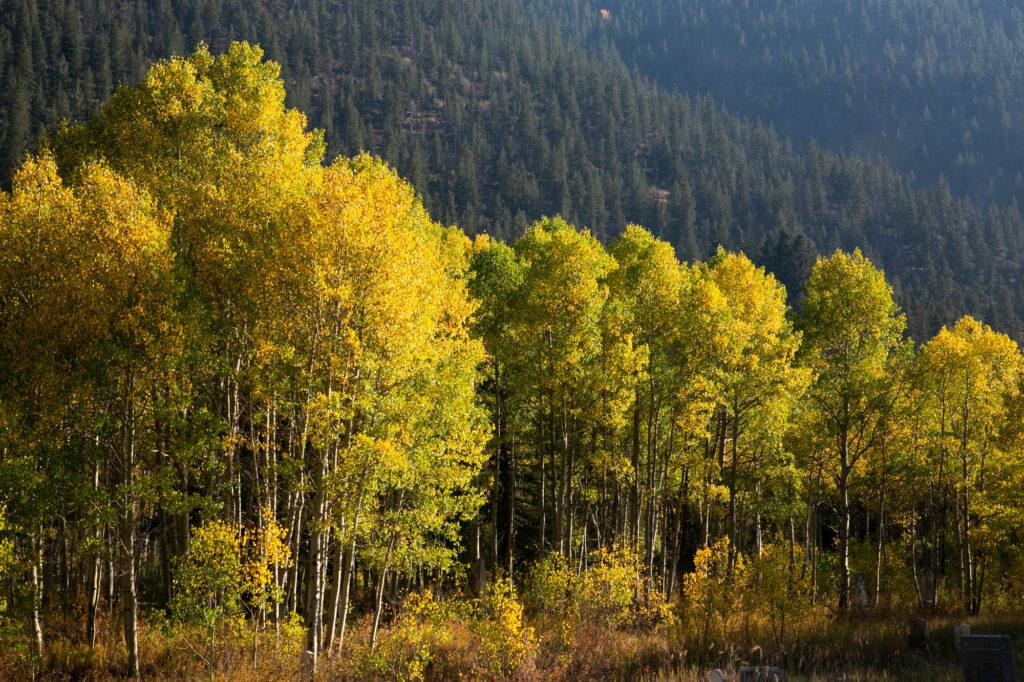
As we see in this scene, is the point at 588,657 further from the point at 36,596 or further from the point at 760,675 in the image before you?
the point at 36,596

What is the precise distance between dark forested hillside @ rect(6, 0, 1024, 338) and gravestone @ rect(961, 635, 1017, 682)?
101 meters

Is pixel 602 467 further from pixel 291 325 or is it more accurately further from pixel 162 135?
pixel 162 135

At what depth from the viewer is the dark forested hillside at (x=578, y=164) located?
127m

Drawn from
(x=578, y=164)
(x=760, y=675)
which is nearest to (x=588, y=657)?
(x=760, y=675)

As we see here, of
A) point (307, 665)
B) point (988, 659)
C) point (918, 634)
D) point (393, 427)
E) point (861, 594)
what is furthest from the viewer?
point (861, 594)

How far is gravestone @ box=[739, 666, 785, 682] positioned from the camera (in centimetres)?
1400

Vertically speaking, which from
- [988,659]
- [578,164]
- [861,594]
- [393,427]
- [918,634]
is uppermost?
[578,164]

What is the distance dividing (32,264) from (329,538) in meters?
9.49

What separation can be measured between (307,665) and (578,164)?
165919 mm

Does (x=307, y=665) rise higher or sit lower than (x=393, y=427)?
lower

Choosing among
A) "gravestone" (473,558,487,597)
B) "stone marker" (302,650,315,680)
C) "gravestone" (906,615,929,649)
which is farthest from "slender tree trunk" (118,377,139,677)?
"gravestone" (906,615,929,649)

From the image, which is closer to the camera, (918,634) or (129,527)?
(129,527)

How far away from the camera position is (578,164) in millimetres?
174375

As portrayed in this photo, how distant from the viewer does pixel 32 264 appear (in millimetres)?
17312
